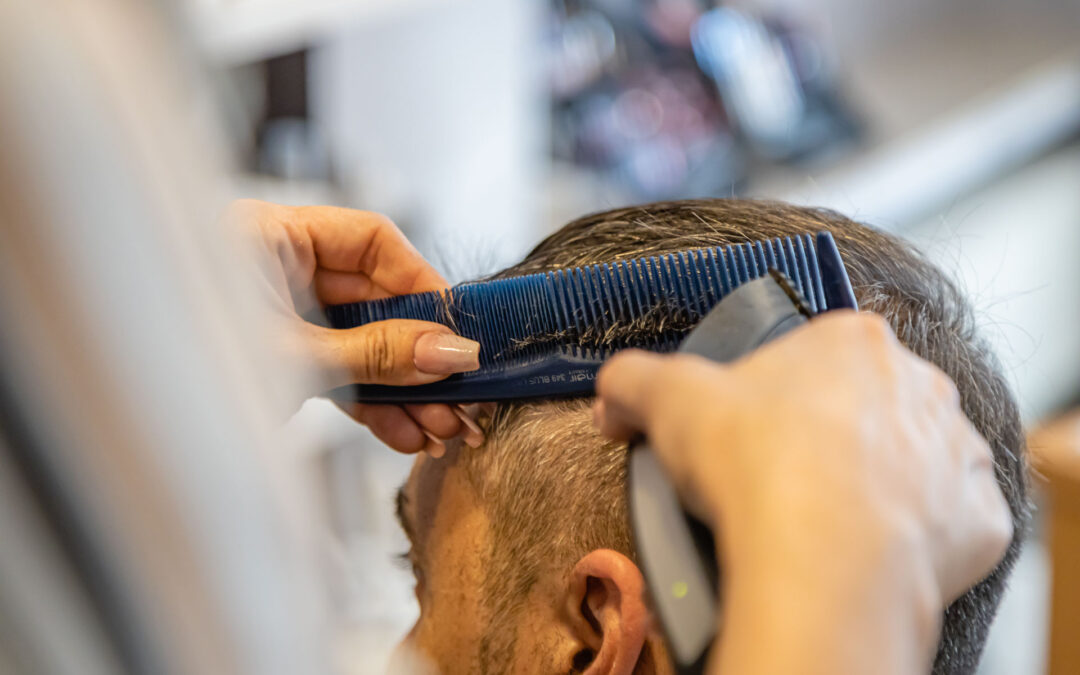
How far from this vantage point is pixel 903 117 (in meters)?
3.06

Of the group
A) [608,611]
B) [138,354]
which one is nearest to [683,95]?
[608,611]

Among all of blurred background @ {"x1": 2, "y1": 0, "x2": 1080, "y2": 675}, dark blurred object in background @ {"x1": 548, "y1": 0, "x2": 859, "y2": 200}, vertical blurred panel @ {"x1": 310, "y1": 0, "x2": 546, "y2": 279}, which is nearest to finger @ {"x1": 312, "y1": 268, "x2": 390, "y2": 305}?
blurred background @ {"x1": 2, "y1": 0, "x2": 1080, "y2": 675}

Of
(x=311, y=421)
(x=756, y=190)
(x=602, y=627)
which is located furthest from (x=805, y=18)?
(x=602, y=627)

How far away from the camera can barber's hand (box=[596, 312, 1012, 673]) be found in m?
0.33

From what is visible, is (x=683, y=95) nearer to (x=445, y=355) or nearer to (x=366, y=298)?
(x=366, y=298)

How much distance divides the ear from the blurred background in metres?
0.56

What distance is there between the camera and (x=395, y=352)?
65 centimetres

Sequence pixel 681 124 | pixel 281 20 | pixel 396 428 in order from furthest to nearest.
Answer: pixel 681 124, pixel 281 20, pixel 396 428

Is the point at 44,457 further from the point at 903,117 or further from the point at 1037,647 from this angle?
the point at 903,117

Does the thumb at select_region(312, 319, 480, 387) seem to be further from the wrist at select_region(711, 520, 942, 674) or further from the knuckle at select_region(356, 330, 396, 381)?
the wrist at select_region(711, 520, 942, 674)

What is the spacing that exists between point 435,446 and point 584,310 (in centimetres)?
19

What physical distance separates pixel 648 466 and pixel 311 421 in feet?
3.93

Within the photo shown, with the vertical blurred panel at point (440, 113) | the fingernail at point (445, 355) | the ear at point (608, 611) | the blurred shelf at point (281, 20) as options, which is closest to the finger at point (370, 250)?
the fingernail at point (445, 355)

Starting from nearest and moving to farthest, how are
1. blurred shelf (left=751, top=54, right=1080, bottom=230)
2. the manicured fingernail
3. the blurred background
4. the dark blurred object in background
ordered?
the manicured fingernail, the blurred background, the dark blurred object in background, blurred shelf (left=751, top=54, right=1080, bottom=230)
